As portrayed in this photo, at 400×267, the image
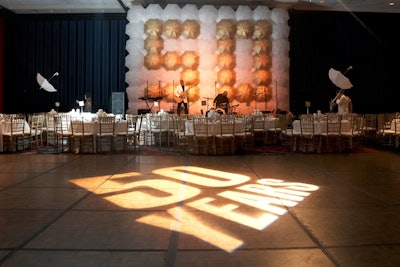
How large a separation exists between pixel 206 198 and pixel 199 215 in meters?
0.82

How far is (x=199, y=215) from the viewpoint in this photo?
4125mm

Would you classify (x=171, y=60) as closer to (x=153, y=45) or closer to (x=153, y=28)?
(x=153, y=45)

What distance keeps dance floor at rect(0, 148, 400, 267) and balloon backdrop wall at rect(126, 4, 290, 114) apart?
9.56m

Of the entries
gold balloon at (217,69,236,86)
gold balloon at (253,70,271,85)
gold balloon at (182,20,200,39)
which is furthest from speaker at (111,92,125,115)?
gold balloon at (253,70,271,85)

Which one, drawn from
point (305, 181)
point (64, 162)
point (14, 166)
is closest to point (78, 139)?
point (64, 162)

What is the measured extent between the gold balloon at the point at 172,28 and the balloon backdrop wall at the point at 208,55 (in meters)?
0.04

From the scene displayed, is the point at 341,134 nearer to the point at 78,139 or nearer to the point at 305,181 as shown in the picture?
the point at 305,181

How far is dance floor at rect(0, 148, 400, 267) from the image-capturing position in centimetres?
301

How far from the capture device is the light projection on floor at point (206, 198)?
375 centimetres

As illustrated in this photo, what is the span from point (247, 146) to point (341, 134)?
8.93 ft

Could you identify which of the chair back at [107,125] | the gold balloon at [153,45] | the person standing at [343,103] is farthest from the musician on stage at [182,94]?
the chair back at [107,125]

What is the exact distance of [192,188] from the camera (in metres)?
5.57

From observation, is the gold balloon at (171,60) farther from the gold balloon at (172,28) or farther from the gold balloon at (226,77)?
the gold balloon at (226,77)

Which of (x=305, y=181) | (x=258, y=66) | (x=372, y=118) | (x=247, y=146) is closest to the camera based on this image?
(x=305, y=181)
